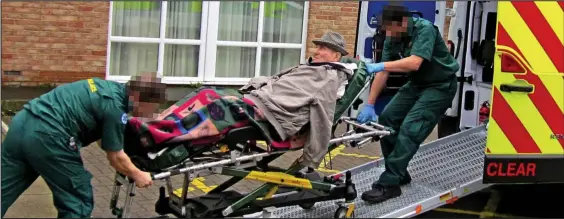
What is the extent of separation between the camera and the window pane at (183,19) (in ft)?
36.1

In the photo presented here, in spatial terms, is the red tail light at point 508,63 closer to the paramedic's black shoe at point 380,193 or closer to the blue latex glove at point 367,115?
the blue latex glove at point 367,115

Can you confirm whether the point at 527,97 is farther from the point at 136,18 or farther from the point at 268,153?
the point at 136,18

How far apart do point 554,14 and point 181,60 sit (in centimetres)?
687

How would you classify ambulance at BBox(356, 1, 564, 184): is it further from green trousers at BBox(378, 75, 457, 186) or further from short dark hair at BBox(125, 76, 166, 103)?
short dark hair at BBox(125, 76, 166, 103)

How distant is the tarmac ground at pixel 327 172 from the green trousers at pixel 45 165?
4.13ft

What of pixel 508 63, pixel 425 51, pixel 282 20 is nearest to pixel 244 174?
pixel 425 51

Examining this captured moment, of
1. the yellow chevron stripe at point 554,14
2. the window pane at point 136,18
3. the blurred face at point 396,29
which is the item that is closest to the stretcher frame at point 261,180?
the blurred face at point 396,29

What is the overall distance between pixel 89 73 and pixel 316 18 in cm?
360

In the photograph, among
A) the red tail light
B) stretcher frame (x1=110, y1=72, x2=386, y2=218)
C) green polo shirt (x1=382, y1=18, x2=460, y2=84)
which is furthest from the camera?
green polo shirt (x1=382, y1=18, x2=460, y2=84)

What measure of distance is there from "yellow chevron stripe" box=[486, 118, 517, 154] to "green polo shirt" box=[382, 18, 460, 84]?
27.6 inches

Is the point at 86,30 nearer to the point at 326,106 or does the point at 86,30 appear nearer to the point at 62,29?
the point at 62,29

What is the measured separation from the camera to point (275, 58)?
11977mm

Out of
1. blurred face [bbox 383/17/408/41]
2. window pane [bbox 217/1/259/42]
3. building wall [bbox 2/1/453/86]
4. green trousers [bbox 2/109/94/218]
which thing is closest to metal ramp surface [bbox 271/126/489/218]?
blurred face [bbox 383/17/408/41]

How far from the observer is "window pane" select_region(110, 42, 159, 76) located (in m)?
10.8
